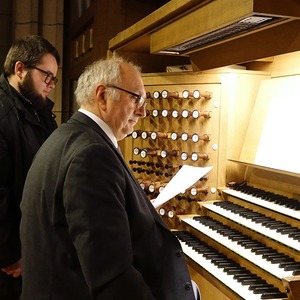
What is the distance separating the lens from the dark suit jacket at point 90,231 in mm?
1241

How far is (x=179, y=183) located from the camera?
2.30m

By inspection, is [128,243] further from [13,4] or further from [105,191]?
[13,4]

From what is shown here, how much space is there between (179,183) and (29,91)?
0.88 meters

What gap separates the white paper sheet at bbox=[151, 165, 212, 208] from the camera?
210 cm

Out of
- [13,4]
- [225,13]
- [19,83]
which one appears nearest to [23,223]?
[19,83]

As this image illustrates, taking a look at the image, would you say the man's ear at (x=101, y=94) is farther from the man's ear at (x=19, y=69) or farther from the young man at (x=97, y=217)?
the man's ear at (x=19, y=69)

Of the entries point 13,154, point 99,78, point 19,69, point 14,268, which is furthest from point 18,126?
point 99,78

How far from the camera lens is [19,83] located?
88.9 inches

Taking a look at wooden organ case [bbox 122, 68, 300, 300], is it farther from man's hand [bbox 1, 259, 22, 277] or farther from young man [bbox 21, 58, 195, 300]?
man's hand [bbox 1, 259, 22, 277]

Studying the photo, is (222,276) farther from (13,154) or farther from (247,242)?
(13,154)

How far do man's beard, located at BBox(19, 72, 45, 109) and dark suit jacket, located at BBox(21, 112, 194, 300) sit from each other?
2.75 feet

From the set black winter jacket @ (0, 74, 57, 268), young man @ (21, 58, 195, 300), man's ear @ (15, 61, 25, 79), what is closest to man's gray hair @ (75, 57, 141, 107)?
young man @ (21, 58, 195, 300)

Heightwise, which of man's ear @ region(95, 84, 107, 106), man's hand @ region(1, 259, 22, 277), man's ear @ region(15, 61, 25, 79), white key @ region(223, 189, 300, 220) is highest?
man's ear @ region(15, 61, 25, 79)

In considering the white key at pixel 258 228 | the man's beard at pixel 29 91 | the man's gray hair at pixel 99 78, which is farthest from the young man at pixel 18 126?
the white key at pixel 258 228
